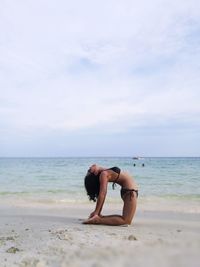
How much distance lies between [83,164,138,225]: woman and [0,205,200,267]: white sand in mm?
197

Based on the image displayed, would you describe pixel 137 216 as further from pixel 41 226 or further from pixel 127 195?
pixel 41 226

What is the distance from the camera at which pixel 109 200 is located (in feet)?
40.7

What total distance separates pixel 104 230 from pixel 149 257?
1.89m

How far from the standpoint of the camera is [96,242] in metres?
5.48

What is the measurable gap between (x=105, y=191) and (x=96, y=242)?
1745 mm

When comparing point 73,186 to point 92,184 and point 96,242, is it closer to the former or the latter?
point 92,184

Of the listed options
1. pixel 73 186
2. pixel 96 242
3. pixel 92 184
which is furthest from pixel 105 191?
pixel 73 186

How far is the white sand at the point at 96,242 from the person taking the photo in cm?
450

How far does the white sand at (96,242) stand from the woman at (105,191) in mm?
197

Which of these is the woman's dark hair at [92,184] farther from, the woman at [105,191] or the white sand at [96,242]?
the white sand at [96,242]

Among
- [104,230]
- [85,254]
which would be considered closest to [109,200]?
[104,230]

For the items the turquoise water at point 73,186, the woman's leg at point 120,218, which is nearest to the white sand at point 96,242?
the woman's leg at point 120,218

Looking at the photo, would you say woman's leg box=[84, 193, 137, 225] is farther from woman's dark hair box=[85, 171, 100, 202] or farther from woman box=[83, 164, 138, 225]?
woman's dark hair box=[85, 171, 100, 202]

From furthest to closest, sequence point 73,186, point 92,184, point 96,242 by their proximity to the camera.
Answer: point 73,186 → point 92,184 → point 96,242
